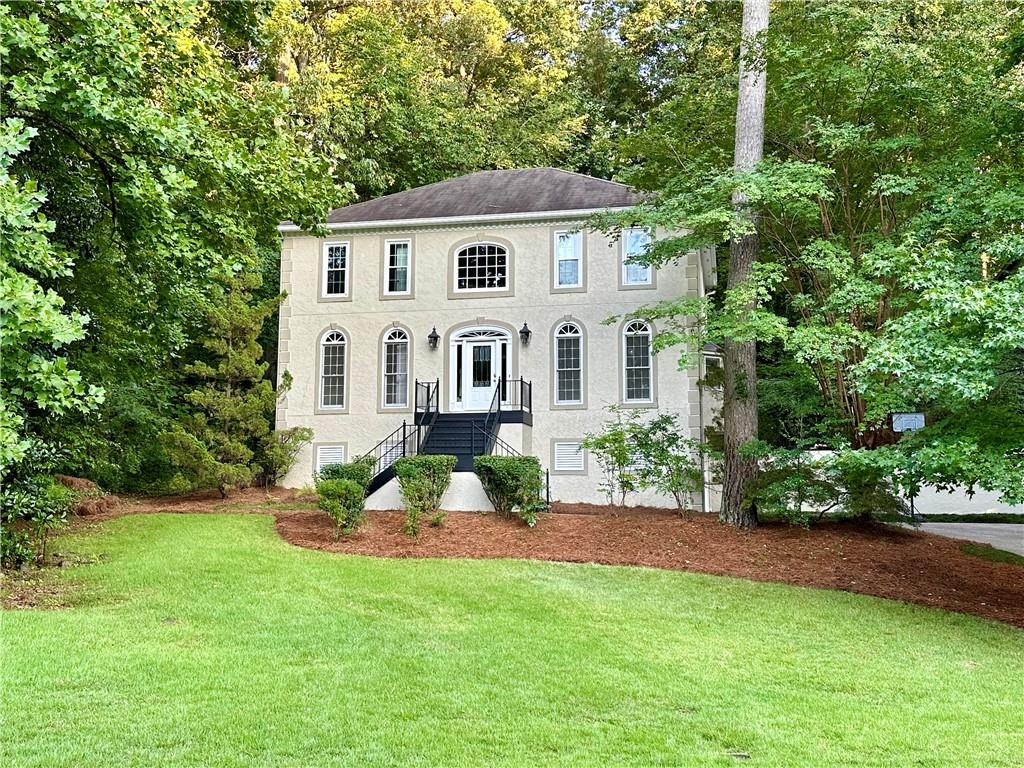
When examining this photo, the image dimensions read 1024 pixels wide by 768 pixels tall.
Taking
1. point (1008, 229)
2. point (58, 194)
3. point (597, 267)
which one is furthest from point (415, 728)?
point (597, 267)

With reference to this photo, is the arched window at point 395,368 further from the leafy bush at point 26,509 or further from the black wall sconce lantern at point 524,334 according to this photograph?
the leafy bush at point 26,509

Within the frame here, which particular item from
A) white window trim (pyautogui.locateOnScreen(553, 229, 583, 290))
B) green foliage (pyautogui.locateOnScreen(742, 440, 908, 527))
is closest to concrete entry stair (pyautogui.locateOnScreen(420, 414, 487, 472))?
white window trim (pyautogui.locateOnScreen(553, 229, 583, 290))

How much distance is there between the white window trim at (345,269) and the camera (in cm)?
1800

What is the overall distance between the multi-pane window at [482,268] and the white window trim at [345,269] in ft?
8.28

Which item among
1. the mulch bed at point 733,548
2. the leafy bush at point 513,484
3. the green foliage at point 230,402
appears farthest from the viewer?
the green foliage at point 230,402

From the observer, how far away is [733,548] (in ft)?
36.0

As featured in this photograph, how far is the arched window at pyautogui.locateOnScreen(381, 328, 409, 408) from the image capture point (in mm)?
17469

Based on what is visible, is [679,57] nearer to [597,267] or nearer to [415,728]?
[597,267]

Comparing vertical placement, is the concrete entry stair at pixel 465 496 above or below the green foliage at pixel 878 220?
Result: below

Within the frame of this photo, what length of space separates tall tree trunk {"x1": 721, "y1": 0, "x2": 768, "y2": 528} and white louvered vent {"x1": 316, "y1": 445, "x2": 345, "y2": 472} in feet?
28.5

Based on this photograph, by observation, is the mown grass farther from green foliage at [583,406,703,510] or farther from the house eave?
the house eave

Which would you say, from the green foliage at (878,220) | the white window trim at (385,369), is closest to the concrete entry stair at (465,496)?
the white window trim at (385,369)

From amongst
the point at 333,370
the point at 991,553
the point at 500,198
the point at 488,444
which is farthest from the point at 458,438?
the point at 991,553

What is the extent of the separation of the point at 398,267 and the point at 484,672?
43.6ft
